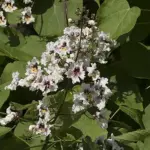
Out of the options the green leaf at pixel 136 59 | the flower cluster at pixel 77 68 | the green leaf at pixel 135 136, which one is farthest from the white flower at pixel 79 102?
the green leaf at pixel 136 59

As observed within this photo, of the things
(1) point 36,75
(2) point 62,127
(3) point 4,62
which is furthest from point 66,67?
(3) point 4,62

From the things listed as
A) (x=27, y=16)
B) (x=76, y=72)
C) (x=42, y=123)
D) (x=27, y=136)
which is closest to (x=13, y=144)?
(x=27, y=136)

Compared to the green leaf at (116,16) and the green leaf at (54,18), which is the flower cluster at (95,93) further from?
the green leaf at (54,18)

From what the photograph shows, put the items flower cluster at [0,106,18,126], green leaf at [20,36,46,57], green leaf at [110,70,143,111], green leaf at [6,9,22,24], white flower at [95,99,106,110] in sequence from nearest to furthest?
white flower at [95,99,106,110]
flower cluster at [0,106,18,126]
green leaf at [110,70,143,111]
green leaf at [20,36,46,57]
green leaf at [6,9,22,24]

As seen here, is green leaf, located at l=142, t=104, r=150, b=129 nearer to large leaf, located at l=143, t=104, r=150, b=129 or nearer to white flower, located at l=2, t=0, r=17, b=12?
large leaf, located at l=143, t=104, r=150, b=129

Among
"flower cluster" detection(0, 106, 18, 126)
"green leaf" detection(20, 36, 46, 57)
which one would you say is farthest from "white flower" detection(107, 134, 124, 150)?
"green leaf" detection(20, 36, 46, 57)
